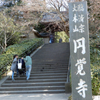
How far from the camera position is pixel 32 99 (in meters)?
6.66

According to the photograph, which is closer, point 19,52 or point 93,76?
point 93,76

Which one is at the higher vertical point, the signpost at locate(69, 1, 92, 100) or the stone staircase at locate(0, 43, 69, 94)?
the signpost at locate(69, 1, 92, 100)

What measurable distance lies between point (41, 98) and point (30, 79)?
8.43 ft

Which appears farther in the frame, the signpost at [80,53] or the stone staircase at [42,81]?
the stone staircase at [42,81]

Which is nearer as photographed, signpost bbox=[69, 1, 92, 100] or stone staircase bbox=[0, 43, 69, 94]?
signpost bbox=[69, 1, 92, 100]

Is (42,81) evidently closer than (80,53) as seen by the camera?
No

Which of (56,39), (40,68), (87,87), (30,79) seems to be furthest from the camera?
(56,39)

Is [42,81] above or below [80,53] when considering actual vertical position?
below

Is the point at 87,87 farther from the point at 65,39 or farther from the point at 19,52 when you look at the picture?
the point at 65,39

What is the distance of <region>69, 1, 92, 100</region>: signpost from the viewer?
170 inches

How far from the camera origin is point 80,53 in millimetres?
4383

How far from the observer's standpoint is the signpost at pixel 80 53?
14.2 ft

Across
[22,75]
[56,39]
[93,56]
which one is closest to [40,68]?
[22,75]

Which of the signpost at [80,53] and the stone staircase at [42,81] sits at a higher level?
the signpost at [80,53]
